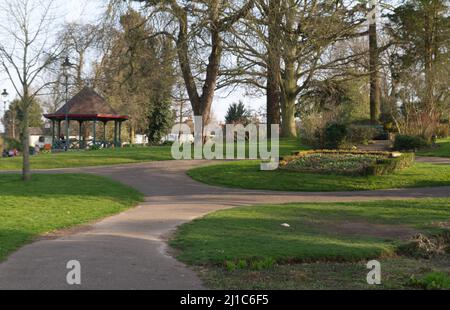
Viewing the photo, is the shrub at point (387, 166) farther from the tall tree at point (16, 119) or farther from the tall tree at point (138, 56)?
the tall tree at point (16, 119)

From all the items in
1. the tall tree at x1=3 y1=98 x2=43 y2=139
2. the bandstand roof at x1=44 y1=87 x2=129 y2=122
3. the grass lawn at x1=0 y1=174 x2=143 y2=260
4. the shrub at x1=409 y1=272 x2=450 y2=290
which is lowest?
the shrub at x1=409 y1=272 x2=450 y2=290

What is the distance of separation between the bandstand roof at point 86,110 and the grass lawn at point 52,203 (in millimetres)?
19069

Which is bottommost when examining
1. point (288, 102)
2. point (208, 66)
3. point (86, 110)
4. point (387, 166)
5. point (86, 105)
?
point (387, 166)

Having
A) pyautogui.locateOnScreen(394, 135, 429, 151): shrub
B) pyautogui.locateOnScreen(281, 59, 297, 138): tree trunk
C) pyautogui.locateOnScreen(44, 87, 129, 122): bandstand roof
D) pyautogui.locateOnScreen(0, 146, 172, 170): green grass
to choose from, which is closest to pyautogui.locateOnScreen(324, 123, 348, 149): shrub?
pyautogui.locateOnScreen(394, 135, 429, 151): shrub

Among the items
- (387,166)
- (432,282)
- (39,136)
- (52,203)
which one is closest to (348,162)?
(387,166)

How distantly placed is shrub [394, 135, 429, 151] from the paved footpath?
13686mm

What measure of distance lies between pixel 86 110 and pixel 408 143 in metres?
23.4

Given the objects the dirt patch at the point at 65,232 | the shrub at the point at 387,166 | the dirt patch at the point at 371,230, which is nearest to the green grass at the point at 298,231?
the dirt patch at the point at 371,230

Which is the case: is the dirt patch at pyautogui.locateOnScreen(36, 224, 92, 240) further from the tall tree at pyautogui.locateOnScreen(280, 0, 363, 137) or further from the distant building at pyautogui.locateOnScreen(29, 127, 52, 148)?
the distant building at pyautogui.locateOnScreen(29, 127, 52, 148)

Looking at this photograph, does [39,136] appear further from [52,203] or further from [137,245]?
[137,245]

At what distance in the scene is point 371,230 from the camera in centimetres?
1216

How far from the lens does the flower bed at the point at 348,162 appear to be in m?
22.9

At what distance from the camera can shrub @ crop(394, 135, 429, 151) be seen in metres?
34.0
